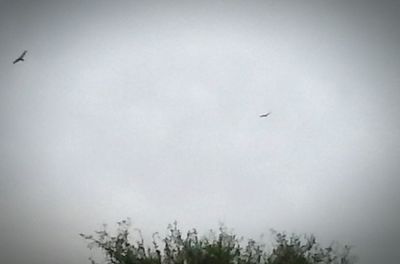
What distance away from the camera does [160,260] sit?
48.8 ft

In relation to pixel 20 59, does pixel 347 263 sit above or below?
below

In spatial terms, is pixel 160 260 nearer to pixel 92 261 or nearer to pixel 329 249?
pixel 92 261

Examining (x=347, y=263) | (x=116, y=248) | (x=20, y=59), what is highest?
(x=20, y=59)

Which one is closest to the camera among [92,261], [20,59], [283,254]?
[20,59]

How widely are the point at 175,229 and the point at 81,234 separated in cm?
325

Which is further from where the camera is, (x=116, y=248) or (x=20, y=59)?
(x=116, y=248)

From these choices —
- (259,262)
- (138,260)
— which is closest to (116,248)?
(138,260)

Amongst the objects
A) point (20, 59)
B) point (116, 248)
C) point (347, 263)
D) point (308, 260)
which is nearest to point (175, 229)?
point (116, 248)

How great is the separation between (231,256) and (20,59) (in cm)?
864

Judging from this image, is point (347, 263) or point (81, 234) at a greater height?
point (81, 234)

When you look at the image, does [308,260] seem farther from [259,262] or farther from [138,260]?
[138,260]

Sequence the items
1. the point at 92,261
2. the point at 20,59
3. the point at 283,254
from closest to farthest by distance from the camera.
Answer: the point at 20,59 → the point at 283,254 → the point at 92,261

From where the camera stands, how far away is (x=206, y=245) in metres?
14.9

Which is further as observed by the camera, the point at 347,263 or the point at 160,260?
the point at 347,263
